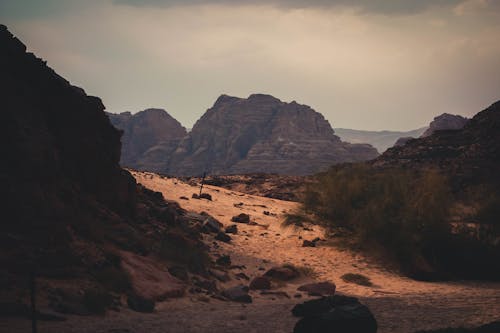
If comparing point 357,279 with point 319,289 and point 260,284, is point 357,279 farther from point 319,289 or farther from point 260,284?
point 260,284

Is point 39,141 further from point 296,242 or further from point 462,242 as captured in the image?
point 462,242

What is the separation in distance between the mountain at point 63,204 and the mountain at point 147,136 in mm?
121631

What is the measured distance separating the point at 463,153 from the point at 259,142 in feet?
290

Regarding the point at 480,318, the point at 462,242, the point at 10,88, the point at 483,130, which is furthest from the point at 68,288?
the point at 483,130

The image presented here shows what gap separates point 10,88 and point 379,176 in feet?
55.0

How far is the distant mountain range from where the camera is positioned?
407 ft

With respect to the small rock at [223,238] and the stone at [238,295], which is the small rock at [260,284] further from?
the small rock at [223,238]

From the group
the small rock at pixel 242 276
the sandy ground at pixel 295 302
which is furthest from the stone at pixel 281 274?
the small rock at pixel 242 276

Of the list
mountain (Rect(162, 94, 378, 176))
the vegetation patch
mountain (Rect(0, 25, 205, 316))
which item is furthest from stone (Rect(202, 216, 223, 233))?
mountain (Rect(162, 94, 378, 176))

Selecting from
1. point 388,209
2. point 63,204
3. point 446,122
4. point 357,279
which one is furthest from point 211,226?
point 446,122

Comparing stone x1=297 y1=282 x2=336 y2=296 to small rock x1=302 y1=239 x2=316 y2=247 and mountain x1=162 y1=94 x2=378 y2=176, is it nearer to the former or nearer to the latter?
small rock x1=302 y1=239 x2=316 y2=247

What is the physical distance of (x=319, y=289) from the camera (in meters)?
Result: 14.0

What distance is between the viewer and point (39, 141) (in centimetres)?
1120

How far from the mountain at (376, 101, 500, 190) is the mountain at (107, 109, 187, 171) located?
3525 inches
